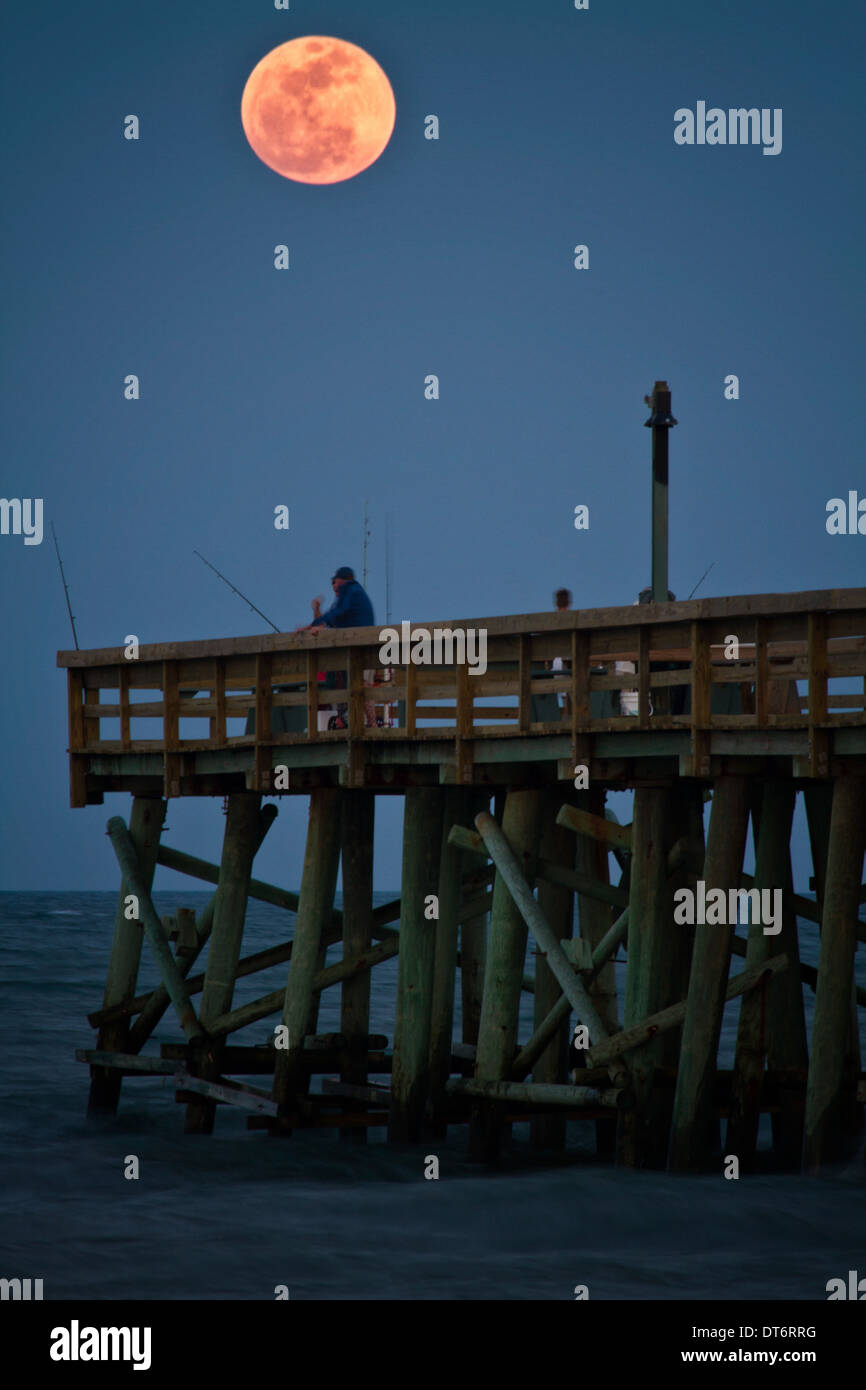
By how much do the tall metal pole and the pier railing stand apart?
34.6 inches

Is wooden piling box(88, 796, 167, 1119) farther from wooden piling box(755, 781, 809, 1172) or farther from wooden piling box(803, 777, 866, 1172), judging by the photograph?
wooden piling box(803, 777, 866, 1172)

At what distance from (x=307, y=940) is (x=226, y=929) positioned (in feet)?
4.04

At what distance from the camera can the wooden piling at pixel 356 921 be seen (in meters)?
20.5

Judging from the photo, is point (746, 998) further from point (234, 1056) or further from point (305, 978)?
point (234, 1056)

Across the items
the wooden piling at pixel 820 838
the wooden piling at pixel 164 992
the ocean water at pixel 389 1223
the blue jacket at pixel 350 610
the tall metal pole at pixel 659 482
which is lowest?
the ocean water at pixel 389 1223

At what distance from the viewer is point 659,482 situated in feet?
61.0

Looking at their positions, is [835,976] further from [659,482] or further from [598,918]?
[659,482]

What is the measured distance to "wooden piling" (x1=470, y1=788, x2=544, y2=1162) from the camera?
17656 mm

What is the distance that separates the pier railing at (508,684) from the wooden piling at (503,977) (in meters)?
0.80

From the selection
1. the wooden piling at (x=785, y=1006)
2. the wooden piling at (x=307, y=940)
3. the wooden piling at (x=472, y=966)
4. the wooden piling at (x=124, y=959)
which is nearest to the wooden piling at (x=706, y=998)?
the wooden piling at (x=785, y=1006)

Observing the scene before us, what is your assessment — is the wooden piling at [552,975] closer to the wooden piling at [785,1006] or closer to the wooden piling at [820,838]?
the wooden piling at [785,1006]

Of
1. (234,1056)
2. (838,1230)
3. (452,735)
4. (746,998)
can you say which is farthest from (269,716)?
(838,1230)

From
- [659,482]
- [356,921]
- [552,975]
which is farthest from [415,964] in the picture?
[659,482]

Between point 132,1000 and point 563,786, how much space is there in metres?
5.65
